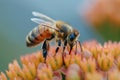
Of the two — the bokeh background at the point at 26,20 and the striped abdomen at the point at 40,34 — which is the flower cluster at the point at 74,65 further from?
the bokeh background at the point at 26,20

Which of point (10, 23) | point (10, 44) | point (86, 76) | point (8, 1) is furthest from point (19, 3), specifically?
point (86, 76)

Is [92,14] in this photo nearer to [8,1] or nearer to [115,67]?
[115,67]

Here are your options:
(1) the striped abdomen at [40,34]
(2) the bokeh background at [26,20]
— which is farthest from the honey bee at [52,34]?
(2) the bokeh background at [26,20]

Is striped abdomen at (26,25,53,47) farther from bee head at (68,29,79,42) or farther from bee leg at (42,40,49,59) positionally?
bee head at (68,29,79,42)

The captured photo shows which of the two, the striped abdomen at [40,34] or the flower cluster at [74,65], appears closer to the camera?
the flower cluster at [74,65]

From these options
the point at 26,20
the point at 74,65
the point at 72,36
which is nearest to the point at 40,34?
the point at 72,36

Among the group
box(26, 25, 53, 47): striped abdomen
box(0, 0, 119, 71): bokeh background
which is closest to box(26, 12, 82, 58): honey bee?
box(26, 25, 53, 47): striped abdomen
